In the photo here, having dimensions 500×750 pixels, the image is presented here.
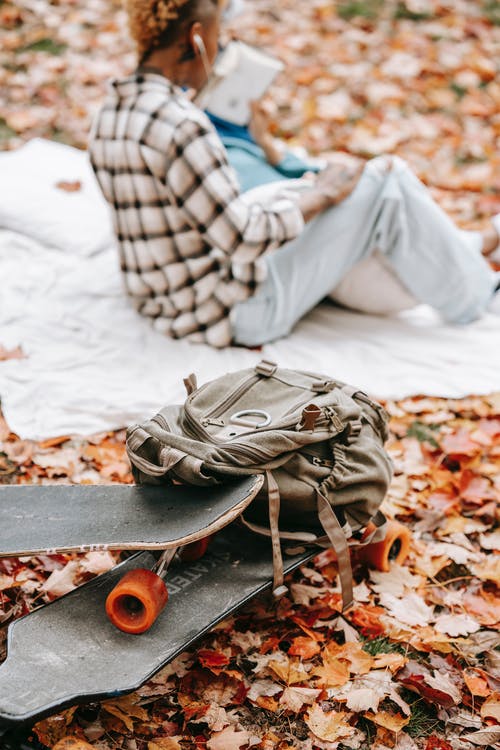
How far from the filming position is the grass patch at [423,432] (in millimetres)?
2918

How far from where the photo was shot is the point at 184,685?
6.33 feet

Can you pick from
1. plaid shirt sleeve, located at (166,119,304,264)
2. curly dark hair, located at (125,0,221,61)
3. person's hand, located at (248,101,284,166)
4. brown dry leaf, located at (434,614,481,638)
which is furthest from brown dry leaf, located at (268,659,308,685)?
person's hand, located at (248,101,284,166)

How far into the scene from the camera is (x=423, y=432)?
2957mm

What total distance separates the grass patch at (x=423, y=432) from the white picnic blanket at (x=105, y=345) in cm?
17

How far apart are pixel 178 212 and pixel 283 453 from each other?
1.20 m

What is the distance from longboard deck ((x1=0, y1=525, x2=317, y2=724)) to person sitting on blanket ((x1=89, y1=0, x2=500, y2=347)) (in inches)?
47.1

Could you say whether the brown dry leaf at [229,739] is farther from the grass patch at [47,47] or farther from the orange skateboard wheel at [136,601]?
the grass patch at [47,47]

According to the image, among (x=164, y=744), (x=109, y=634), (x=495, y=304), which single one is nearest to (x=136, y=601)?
(x=109, y=634)

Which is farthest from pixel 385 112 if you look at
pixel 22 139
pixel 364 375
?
pixel 364 375

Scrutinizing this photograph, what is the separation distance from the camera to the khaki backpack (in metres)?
1.92

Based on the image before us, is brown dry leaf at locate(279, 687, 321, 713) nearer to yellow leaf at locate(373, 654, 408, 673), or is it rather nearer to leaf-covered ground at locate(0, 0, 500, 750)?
leaf-covered ground at locate(0, 0, 500, 750)

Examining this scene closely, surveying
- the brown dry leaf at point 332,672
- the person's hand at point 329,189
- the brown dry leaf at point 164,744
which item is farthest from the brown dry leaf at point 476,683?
the person's hand at point 329,189

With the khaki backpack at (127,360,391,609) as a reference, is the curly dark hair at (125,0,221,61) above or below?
above

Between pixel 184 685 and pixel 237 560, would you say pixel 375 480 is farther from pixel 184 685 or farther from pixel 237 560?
pixel 184 685
